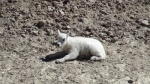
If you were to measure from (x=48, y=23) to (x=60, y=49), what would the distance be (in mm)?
1155

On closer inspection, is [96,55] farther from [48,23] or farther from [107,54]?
[48,23]

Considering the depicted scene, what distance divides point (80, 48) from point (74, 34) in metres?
1.16

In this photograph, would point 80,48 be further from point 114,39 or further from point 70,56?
point 114,39

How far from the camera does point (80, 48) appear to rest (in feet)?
27.4

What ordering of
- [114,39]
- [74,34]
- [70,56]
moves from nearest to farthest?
[70,56], [114,39], [74,34]

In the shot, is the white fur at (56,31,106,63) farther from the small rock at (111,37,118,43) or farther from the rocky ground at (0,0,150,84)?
the small rock at (111,37,118,43)

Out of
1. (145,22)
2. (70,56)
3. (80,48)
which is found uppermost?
(145,22)

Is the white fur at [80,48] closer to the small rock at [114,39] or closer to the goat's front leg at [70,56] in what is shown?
Result: the goat's front leg at [70,56]

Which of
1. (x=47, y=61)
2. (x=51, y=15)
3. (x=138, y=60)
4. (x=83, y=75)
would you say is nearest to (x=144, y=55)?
(x=138, y=60)

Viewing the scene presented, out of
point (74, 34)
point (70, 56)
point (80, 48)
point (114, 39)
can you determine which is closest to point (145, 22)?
point (114, 39)

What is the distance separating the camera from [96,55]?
823cm

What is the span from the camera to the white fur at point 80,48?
8.20 meters

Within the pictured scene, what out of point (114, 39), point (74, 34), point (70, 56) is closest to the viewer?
point (70, 56)

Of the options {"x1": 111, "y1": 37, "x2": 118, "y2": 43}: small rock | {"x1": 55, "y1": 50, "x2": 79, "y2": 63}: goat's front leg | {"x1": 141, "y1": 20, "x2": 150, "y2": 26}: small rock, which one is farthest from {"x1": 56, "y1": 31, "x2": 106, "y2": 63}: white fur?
{"x1": 141, "y1": 20, "x2": 150, "y2": 26}: small rock
